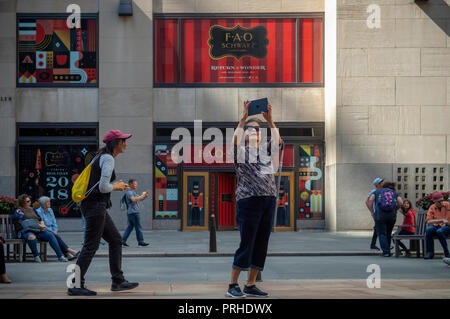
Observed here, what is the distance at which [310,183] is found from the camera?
82.5 ft

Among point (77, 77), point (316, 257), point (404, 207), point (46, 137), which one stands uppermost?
point (77, 77)

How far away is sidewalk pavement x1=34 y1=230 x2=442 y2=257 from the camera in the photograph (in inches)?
643

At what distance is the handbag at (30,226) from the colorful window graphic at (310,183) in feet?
40.6

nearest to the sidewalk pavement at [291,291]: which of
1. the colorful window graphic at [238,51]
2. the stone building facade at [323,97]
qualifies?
the stone building facade at [323,97]

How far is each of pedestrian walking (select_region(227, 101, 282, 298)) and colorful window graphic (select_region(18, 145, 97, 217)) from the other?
58.8 ft

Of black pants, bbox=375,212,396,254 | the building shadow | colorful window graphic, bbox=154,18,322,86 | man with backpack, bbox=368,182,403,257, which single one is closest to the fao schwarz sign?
colorful window graphic, bbox=154,18,322,86

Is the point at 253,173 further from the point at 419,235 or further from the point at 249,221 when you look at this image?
the point at 419,235

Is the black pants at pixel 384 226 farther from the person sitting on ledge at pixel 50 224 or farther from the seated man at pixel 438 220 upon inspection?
the person sitting on ledge at pixel 50 224

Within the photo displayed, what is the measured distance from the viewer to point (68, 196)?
82.1 ft

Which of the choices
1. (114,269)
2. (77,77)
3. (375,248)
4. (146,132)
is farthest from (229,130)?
(114,269)

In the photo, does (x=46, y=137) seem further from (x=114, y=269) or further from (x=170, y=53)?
(x=114, y=269)

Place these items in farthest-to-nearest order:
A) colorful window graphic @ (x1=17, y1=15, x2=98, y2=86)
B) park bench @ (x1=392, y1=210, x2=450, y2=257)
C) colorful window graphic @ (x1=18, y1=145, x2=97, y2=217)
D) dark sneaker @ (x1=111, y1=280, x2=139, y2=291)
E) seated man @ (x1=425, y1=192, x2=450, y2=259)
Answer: colorful window graphic @ (x1=17, y1=15, x2=98, y2=86), colorful window graphic @ (x1=18, y1=145, x2=97, y2=217), park bench @ (x1=392, y1=210, x2=450, y2=257), seated man @ (x1=425, y1=192, x2=450, y2=259), dark sneaker @ (x1=111, y1=280, x2=139, y2=291)

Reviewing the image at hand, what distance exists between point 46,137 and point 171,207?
5.05 metres

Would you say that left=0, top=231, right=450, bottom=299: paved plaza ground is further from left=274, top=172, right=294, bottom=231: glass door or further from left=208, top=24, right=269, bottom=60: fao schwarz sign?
left=208, top=24, right=269, bottom=60: fao schwarz sign
